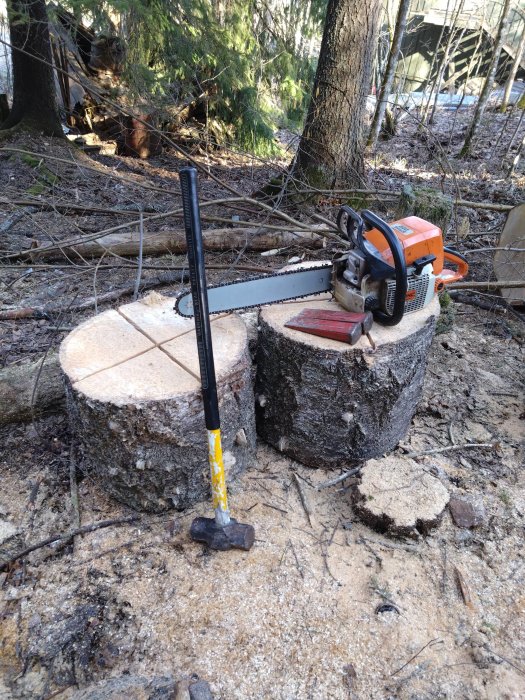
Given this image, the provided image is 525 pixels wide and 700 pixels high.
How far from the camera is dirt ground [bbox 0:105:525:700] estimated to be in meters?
1.53

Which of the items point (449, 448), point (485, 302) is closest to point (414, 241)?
point (449, 448)

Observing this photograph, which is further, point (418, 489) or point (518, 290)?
Result: point (518, 290)

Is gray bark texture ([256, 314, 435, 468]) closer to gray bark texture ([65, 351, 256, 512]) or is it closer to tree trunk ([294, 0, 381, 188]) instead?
gray bark texture ([65, 351, 256, 512])

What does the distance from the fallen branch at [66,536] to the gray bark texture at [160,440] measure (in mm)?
76

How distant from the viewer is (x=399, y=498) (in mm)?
2012

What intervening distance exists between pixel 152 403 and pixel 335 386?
79cm

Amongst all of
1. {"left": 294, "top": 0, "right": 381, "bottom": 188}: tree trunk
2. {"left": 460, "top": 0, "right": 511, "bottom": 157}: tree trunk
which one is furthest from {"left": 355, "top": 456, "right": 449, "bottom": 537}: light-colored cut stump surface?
{"left": 460, "top": 0, "right": 511, "bottom": 157}: tree trunk

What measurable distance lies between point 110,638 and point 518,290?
3.40 meters

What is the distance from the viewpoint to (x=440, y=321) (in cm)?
330

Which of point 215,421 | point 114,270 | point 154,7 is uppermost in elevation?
point 154,7

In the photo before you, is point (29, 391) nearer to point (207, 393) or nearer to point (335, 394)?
point (207, 393)

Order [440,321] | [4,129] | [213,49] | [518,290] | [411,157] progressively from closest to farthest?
[440,321]
[518,290]
[213,49]
[4,129]
[411,157]

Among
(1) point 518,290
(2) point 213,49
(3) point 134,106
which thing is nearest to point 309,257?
(1) point 518,290

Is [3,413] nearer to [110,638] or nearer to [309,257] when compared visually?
[110,638]
